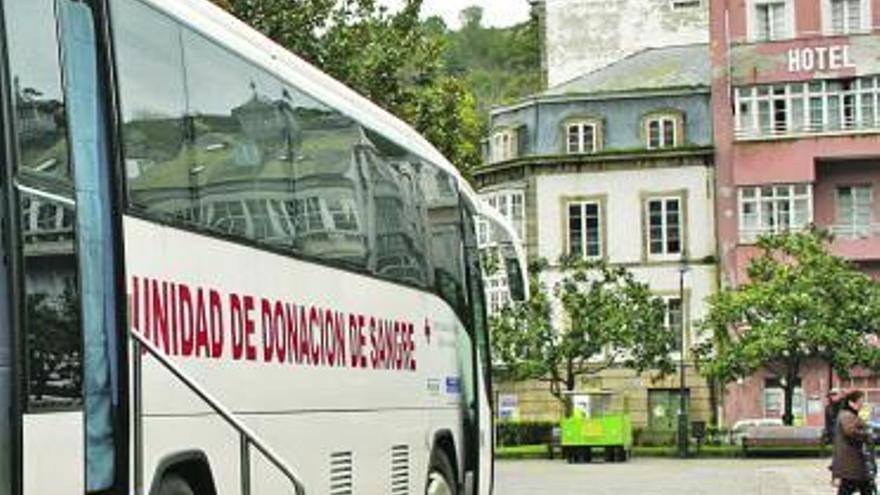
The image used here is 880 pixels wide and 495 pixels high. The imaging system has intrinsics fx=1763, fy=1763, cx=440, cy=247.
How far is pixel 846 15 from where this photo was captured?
6631cm

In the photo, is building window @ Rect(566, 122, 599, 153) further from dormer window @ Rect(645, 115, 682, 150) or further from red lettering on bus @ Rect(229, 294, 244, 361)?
red lettering on bus @ Rect(229, 294, 244, 361)

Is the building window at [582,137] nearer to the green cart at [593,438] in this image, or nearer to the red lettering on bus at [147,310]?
the green cart at [593,438]

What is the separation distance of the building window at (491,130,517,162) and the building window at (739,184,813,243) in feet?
33.3

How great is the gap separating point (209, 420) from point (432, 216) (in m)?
6.88

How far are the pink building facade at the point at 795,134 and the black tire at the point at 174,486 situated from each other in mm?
54705

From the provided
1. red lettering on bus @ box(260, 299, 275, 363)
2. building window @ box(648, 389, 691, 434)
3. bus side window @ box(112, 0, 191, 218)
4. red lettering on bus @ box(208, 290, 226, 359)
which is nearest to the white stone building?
building window @ box(648, 389, 691, 434)

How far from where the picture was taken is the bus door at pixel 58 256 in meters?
7.46

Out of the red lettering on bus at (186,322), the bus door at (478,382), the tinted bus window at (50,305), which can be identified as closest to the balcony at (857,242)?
the bus door at (478,382)

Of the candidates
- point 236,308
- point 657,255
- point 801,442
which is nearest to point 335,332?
point 236,308

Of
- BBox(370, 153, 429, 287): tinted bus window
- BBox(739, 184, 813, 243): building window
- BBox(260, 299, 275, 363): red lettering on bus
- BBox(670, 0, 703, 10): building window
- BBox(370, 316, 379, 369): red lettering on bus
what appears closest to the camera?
BBox(260, 299, 275, 363): red lettering on bus

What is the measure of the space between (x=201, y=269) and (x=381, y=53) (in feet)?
87.3

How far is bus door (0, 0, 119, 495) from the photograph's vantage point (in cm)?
746

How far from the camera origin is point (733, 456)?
53875mm

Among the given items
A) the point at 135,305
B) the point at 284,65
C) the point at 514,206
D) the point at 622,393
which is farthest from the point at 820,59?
the point at 135,305
